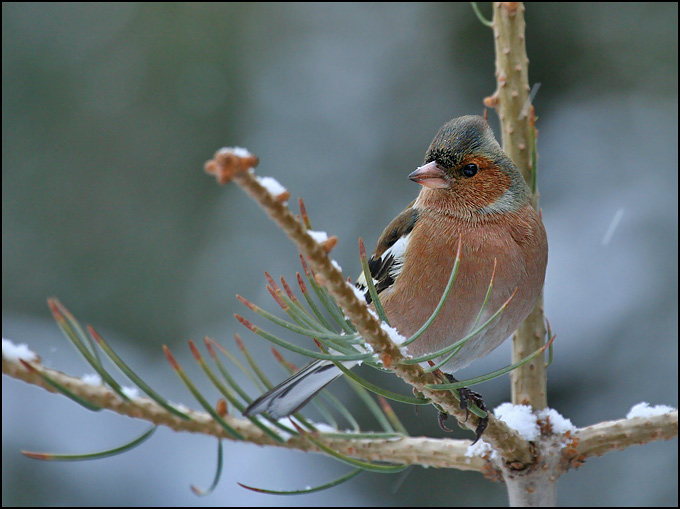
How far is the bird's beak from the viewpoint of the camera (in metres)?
1.56

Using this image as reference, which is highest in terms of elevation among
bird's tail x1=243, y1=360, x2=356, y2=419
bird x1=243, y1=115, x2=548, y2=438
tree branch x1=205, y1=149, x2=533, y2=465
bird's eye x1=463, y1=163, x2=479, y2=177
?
bird's eye x1=463, y1=163, x2=479, y2=177

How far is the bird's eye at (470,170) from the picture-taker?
177 centimetres

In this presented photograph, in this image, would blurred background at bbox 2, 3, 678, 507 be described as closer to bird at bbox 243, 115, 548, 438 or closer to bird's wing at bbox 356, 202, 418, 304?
bird's wing at bbox 356, 202, 418, 304

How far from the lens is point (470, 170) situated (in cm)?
177

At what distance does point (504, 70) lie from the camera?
162 centimetres

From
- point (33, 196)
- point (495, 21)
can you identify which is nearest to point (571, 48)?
point (495, 21)

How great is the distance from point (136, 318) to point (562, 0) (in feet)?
8.80

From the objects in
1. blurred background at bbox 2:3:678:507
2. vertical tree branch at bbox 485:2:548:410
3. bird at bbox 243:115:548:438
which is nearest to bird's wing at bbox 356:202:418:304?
bird at bbox 243:115:548:438

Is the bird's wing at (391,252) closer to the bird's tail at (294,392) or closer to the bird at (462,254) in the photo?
the bird at (462,254)

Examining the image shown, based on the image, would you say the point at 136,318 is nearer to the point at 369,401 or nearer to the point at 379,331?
the point at 369,401

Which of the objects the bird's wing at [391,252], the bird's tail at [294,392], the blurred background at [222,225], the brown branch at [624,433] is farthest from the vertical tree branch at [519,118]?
the blurred background at [222,225]

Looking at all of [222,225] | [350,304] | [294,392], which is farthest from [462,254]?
[222,225]

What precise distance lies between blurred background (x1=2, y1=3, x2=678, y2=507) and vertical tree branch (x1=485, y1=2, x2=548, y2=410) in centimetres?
131

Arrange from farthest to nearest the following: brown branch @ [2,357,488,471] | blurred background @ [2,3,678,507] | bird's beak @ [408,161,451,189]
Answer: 1. blurred background @ [2,3,678,507]
2. bird's beak @ [408,161,451,189]
3. brown branch @ [2,357,488,471]
